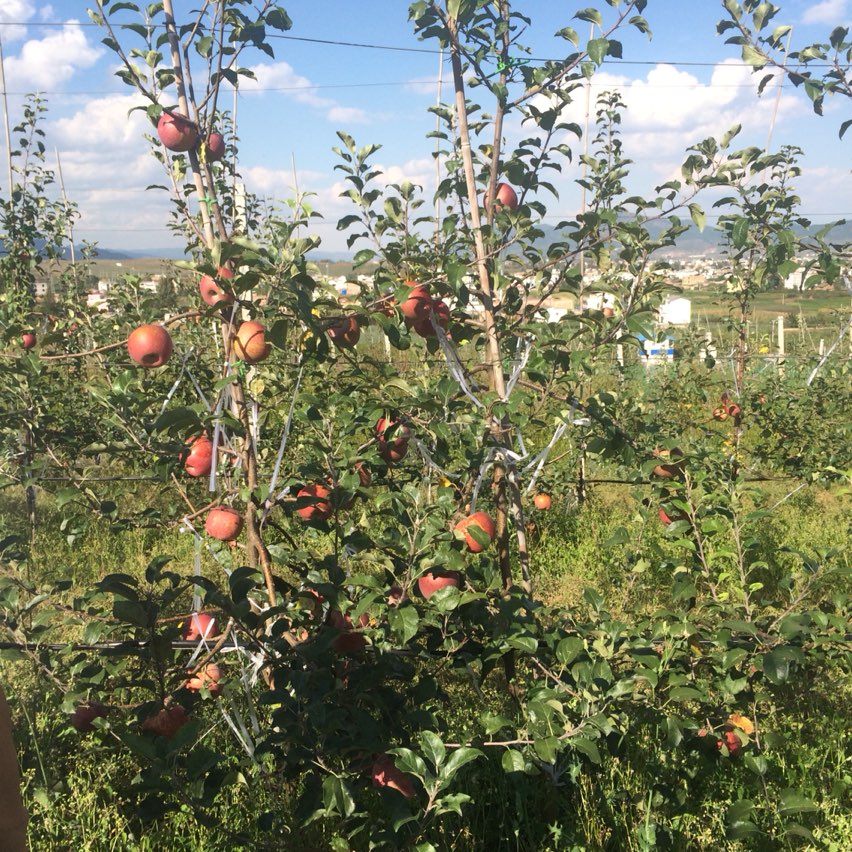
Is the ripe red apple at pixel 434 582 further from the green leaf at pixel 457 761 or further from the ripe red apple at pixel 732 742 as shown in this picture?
the ripe red apple at pixel 732 742

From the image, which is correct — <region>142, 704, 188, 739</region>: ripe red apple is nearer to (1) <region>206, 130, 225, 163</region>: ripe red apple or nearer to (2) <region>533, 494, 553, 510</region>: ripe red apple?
(1) <region>206, 130, 225, 163</region>: ripe red apple

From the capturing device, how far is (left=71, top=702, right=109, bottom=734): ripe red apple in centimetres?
201

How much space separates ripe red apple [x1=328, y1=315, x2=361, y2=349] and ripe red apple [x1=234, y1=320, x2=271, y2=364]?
20 centimetres

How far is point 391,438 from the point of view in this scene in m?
2.07

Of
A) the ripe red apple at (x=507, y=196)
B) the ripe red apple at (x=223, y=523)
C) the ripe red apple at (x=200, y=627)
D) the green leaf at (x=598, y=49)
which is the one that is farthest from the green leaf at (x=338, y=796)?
the green leaf at (x=598, y=49)

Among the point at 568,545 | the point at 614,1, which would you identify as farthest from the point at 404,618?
the point at 568,545

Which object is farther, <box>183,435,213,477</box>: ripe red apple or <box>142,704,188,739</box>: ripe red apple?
<box>183,435,213,477</box>: ripe red apple

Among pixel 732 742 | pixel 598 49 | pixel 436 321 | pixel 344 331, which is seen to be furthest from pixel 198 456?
pixel 732 742

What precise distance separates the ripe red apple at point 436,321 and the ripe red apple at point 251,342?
19.5 inches

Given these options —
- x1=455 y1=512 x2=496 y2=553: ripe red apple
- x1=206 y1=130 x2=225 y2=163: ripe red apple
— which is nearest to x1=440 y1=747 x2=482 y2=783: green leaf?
x1=455 y1=512 x2=496 y2=553: ripe red apple

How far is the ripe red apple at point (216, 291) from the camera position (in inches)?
68.4

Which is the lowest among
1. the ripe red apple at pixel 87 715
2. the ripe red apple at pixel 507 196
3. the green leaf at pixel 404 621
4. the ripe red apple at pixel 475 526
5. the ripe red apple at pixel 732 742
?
the ripe red apple at pixel 732 742

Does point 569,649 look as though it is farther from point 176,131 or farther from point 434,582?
point 176,131

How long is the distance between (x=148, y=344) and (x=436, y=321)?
0.83m
